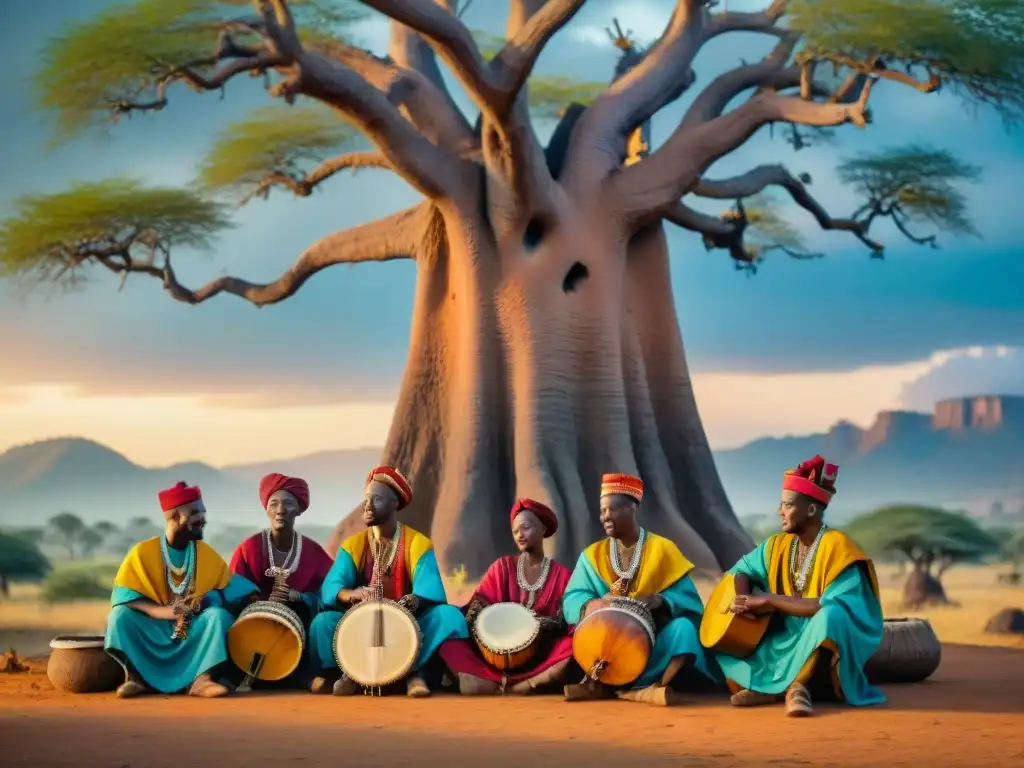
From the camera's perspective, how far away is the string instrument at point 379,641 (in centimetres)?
791

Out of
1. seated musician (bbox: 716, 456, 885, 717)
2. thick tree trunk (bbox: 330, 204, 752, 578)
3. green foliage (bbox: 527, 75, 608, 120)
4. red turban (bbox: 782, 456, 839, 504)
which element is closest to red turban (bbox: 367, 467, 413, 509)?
seated musician (bbox: 716, 456, 885, 717)

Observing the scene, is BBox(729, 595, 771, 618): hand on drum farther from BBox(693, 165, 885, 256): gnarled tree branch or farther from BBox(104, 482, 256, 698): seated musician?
BBox(693, 165, 885, 256): gnarled tree branch

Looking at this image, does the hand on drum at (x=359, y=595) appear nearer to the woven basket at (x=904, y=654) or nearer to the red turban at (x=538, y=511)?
the red turban at (x=538, y=511)

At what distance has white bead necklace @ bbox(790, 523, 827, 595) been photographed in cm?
774

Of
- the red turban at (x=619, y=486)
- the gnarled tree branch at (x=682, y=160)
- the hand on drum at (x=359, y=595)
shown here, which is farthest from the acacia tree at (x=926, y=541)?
the hand on drum at (x=359, y=595)

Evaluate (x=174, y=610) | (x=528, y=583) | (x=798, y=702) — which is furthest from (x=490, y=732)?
(x=174, y=610)

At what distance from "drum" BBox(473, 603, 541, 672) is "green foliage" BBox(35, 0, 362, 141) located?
680 cm

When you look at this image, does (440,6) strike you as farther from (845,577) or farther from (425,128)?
(845,577)

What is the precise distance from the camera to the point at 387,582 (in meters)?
8.30

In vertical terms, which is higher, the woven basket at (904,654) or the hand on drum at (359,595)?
the hand on drum at (359,595)

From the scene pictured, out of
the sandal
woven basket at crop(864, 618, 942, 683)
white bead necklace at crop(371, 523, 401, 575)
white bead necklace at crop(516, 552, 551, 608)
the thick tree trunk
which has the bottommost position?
the sandal

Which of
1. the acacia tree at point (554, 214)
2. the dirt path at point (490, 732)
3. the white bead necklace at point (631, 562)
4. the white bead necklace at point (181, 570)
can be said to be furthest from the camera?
the acacia tree at point (554, 214)

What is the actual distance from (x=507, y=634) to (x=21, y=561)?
11522mm

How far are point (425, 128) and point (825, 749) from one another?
8.60 meters
